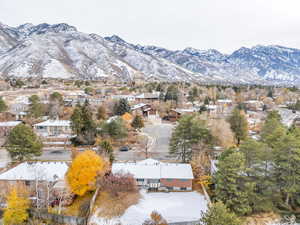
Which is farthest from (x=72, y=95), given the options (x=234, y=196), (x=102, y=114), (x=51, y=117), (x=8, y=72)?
(x=8, y=72)

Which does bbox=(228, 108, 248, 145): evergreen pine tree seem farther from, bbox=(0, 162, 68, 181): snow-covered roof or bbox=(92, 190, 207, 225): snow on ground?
bbox=(0, 162, 68, 181): snow-covered roof

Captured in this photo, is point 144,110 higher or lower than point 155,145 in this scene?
higher

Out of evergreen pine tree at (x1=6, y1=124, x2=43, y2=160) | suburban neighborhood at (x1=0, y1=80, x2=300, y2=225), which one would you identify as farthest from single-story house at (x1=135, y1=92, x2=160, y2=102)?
evergreen pine tree at (x1=6, y1=124, x2=43, y2=160)

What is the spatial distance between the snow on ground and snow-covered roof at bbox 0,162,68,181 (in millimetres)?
6631

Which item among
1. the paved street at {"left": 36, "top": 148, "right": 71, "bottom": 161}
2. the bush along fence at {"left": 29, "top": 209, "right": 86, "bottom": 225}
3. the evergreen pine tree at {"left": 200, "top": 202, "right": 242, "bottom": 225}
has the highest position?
the evergreen pine tree at {"left": 200, "top": 202, "right": 242, "bottom": 225}

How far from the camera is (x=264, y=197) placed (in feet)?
64.9

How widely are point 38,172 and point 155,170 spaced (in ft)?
35.8

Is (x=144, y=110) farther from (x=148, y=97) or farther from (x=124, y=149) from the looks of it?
(x=124, y=149)

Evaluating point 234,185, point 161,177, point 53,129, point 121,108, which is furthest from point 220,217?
point 121,108

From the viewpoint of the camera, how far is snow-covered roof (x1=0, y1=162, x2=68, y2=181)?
21.5m

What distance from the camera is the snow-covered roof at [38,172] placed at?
21.5 m

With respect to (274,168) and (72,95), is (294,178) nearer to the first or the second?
(274,168)

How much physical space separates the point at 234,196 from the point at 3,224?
18380 mm

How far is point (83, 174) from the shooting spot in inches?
807
